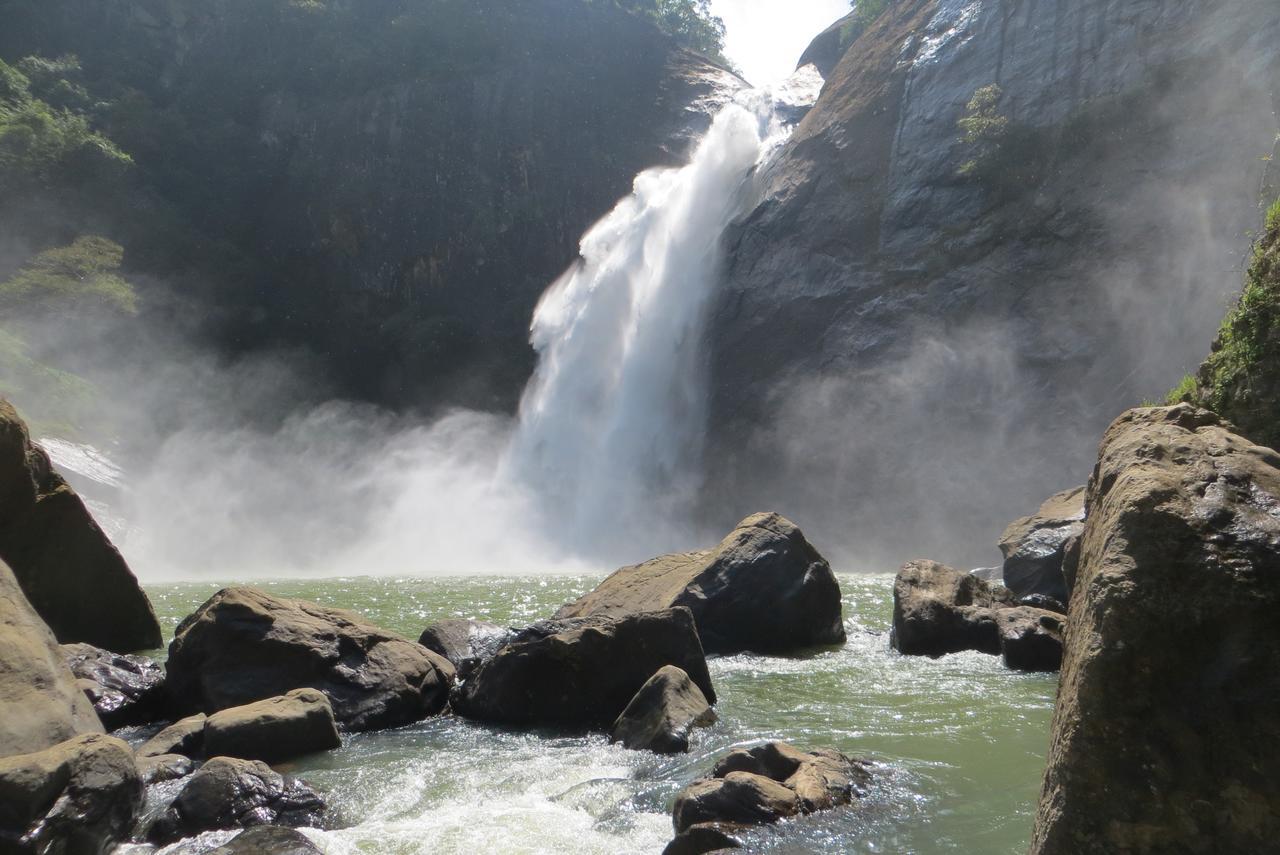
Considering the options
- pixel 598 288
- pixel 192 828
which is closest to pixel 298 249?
pixel 598 288

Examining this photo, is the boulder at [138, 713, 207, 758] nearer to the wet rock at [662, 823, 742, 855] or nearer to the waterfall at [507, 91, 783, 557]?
the wet rock at [662, 823, 742, 855]

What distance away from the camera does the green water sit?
588cm

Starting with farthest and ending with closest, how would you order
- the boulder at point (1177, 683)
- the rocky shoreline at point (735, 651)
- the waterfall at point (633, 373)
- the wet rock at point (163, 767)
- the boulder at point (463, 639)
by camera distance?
1. the waterfall at point (633, 373)
2. the boulder at point (463, 639)
3. the wet rock at point (163, 767)
4. the rocky shoreline at point (735, 651)
5. the boulder at point (1177, 683)

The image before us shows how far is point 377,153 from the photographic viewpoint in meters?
54.0

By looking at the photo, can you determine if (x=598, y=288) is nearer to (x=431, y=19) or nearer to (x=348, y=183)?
(x=348, y=183)

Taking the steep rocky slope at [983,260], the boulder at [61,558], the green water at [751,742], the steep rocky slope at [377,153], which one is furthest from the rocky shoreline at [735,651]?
the steep rocky slope at [377,153]

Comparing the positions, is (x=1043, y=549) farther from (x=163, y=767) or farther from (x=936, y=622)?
(x=163, y=767)

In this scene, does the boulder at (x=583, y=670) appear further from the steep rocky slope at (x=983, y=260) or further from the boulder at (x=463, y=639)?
the steep rocky slope at (x=983, y=260)

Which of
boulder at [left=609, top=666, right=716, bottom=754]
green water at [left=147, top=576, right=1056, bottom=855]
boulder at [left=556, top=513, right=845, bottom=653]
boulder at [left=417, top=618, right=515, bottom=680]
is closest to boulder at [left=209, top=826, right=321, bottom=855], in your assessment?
green water at [left=147, top=576, right=1056, bottom=855]

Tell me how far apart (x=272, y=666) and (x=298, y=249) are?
48.6 m

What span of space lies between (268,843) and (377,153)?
174 ft

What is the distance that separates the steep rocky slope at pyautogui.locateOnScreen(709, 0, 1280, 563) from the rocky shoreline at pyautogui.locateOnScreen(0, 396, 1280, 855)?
37.5ft

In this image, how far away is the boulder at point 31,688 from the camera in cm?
629

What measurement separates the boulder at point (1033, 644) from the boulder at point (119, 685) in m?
9.34
